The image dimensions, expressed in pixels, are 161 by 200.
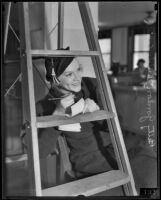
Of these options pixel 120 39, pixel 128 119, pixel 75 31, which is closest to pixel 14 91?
pixel 75 31

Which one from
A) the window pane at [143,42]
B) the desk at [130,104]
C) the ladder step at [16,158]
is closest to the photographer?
the ladder step at [16,158]

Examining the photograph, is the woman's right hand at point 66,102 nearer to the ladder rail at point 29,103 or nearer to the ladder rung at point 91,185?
the ladder rail at point 29,103

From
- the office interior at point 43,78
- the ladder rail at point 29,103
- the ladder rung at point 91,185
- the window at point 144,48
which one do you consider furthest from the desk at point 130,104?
the ladder rail at point 29,103

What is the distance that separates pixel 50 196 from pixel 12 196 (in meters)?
0.16

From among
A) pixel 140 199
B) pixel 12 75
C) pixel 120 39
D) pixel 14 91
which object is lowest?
pixel 140 199

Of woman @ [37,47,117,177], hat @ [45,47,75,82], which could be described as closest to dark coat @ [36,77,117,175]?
woman @ [37,47,117,177]

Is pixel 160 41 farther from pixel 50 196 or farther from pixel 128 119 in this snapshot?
pixel 128 119

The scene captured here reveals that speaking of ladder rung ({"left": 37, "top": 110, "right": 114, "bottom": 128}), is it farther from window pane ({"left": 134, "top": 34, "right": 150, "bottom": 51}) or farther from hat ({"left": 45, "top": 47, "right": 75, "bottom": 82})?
window pane ({"left": 134, "top": 34, "right": 150, "bottom": 51})

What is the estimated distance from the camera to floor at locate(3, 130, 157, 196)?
1.11 metres

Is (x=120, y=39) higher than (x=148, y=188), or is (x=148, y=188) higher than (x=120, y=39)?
(x=120, y=39)

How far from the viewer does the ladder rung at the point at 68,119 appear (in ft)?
2.84

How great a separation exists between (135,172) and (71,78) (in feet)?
1.98

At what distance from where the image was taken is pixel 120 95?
311 centimetres

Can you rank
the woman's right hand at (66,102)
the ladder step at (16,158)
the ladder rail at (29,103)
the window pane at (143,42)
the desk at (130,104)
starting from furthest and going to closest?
1. the desk at (130,104)
2. the window pane at (143,42)
3. the ladder step at (16,158)
4. the woman's right hand at (66,102)
5. the ladder rail at (29,103)
